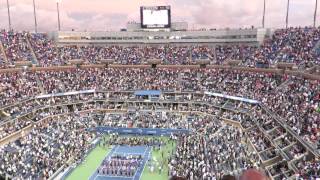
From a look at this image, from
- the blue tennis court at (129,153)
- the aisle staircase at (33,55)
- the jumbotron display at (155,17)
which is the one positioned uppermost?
the jumbotron display at (155,17)

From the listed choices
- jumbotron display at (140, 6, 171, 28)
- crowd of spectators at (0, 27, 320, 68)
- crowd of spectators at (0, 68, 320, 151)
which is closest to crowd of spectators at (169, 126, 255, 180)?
crowd of spectators at (0, 68, 320, 151)

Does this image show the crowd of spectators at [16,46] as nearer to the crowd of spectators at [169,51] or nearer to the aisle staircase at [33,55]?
the crowd of spectators at [169,51]

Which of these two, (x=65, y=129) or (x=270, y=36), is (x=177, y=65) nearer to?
(x=270, y=36)

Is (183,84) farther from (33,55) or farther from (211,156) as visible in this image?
(33,55)

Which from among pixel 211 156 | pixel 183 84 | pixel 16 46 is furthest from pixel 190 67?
pixel 16 46

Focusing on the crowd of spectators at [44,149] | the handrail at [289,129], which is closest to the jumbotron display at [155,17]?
the crowd of spectators at [44,149]
